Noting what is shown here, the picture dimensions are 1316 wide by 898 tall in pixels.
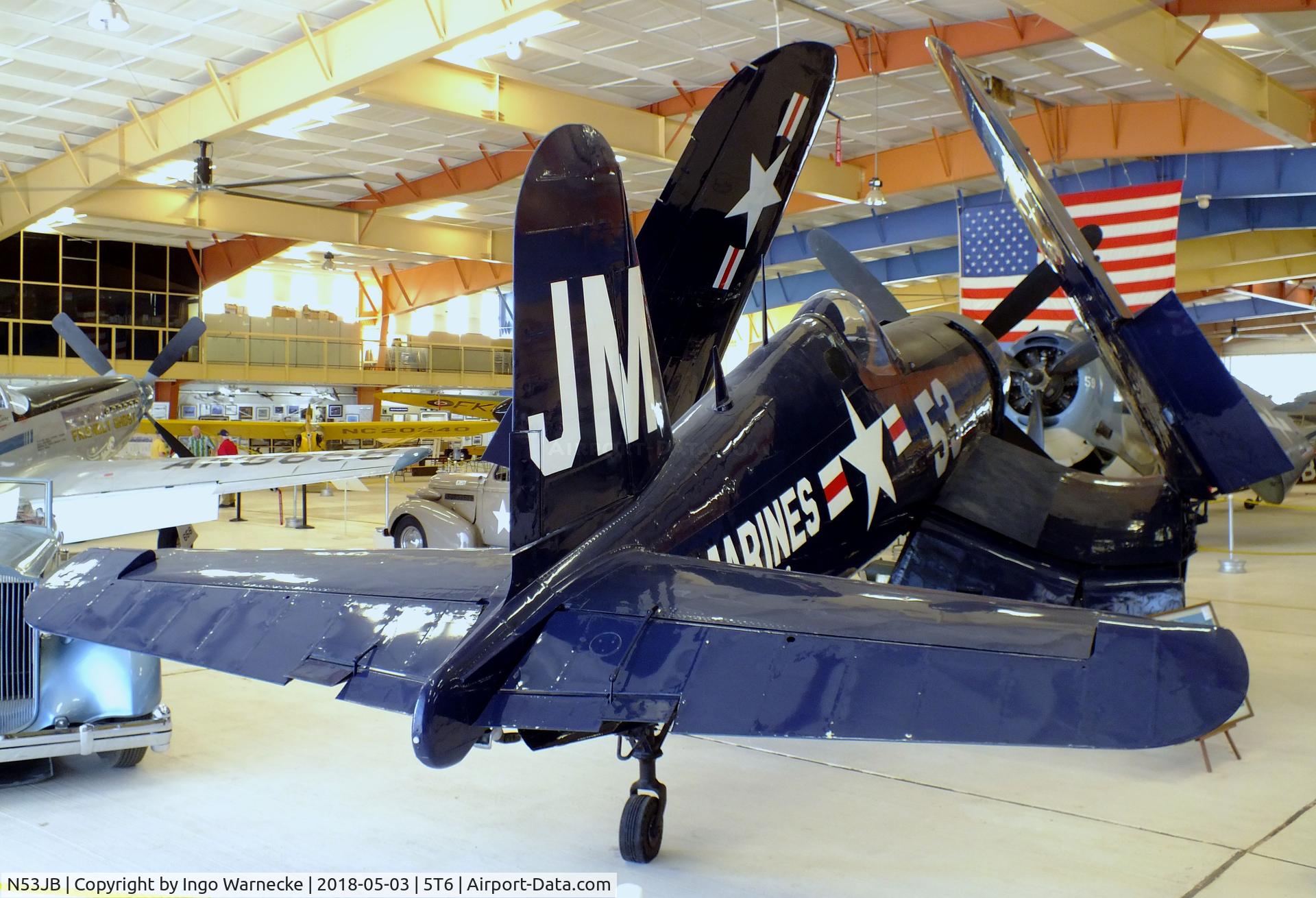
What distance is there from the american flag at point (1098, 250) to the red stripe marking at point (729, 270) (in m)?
7.66

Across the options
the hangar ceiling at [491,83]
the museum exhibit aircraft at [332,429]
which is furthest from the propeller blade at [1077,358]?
the museum exhibit aircraft at [332,429]

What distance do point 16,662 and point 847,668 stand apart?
3831mm

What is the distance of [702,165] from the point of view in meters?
5.35

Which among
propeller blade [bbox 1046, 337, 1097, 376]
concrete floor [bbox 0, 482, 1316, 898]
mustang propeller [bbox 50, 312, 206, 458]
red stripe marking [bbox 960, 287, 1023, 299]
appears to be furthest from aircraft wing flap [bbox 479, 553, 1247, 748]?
mustang propeller [bbox 50, 312, 206, 458]

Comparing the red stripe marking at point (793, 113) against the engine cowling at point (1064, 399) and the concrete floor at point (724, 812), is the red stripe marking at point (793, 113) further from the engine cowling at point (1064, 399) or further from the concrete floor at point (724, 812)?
the engine cowling at point (1064, 399)

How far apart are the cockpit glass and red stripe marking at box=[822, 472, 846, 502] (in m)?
0.58

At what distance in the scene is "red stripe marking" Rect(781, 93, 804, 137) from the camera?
18.5 feet

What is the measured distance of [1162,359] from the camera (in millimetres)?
5363

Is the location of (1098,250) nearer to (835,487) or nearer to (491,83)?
(491,83)

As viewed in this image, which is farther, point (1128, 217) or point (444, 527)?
point (1128, 217)

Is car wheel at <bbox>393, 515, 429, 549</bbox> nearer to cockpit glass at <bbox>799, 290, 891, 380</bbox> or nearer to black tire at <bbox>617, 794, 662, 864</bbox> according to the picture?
cockpit glass at <bbox>799, 290, 891, 380</bbox>

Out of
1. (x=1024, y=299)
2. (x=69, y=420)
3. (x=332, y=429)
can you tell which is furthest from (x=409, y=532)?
(x=332, y=429)

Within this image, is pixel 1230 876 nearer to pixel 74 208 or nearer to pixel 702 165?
pixel 702 165

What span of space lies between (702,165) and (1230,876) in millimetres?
3778
